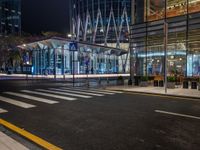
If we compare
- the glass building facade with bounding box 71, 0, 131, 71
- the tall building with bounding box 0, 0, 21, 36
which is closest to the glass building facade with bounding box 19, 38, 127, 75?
the glass building facade with bounding box 71, 0, 131, 71

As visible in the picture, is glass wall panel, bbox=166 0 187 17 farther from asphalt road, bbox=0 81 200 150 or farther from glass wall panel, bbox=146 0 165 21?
asphalt road, bbox=0 81 200 150

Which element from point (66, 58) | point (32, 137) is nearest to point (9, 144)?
point (32, 137)

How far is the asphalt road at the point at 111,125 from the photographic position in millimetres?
5293

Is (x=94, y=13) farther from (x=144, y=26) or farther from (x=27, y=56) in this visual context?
(x=144, y=26)

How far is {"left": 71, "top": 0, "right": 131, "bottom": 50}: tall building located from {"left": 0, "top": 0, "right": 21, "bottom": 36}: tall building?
35856 mm

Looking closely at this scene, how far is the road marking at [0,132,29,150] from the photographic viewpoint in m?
4.86

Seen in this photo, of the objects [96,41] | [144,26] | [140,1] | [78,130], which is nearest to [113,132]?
[78,130]

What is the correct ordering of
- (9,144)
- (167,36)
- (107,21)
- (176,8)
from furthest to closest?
(107,21) → (167,36) → (176,8) → (9,144)

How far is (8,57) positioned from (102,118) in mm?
54448

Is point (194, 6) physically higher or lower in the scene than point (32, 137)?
higher

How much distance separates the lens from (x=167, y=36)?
988 inches

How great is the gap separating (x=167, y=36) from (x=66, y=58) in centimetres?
3416

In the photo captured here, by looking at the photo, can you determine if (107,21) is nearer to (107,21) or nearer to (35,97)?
(107,21)

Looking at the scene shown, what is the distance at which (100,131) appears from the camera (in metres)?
6.25
